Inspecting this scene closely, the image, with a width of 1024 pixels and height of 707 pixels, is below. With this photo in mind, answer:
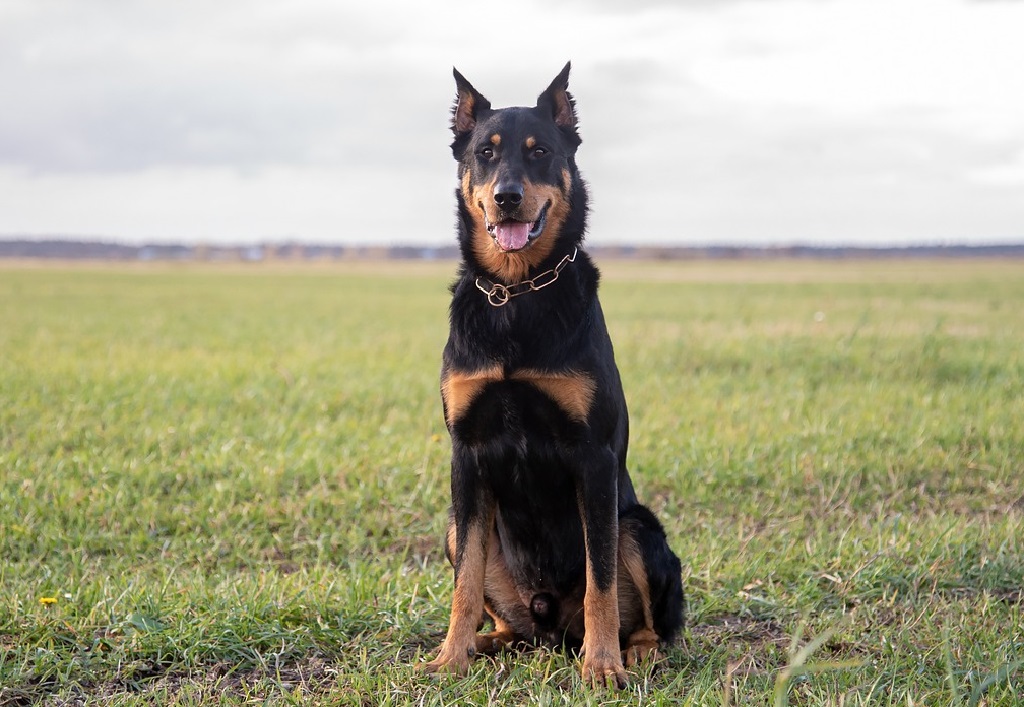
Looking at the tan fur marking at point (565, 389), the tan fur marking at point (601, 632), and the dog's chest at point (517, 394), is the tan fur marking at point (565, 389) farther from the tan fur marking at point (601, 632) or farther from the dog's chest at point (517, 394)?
the tan fur marking at point (601, 632)

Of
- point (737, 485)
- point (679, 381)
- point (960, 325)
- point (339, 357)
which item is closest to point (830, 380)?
point (679, 381)

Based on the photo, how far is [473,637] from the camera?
11.2 ft

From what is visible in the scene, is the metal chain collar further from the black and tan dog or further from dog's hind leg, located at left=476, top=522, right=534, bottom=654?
dog's hind leg, located at left=476, top=522, right=534, bottom=654

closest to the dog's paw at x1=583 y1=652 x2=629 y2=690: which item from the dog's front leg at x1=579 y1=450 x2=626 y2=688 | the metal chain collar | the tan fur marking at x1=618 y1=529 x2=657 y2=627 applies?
the dog's front leg at x1=579 y1=450 x2=626 y2=688

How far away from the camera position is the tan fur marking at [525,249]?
3520 millimetres

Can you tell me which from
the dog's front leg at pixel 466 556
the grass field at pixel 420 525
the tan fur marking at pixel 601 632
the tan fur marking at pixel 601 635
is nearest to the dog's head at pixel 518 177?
the dog's front leg at pixel 466 556

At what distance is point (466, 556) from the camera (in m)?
3.37

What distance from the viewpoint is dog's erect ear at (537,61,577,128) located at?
3.81m

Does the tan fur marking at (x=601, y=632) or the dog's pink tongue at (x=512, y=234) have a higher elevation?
the dog's pink tongue at (x=512, y=234)

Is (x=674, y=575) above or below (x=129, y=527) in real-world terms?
above

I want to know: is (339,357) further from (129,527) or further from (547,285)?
(547,285)

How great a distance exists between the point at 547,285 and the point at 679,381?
655 centimetres

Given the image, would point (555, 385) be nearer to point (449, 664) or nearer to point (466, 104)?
point (449, 664)

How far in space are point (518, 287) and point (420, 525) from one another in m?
2.46
